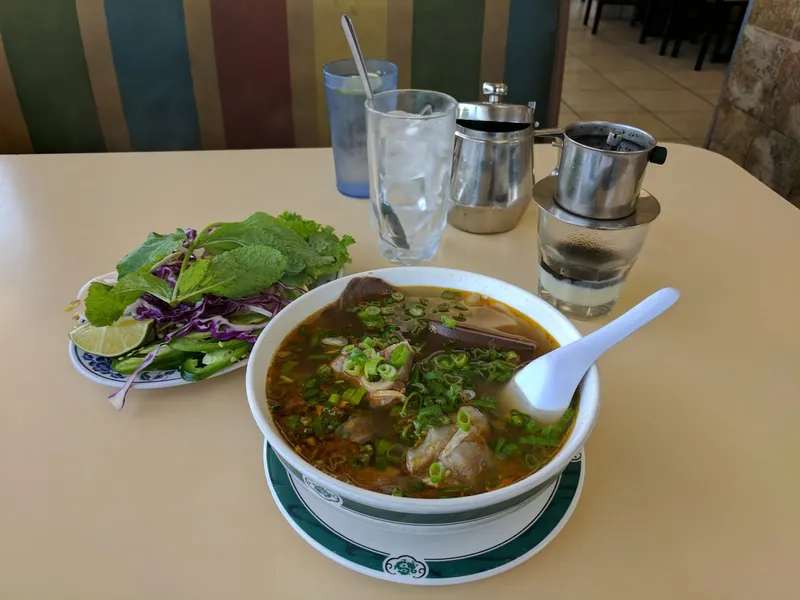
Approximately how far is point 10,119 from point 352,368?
1.78m

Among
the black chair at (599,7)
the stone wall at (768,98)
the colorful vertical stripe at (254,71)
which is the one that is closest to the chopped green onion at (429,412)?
the colorful vertical stripe at (254,71)

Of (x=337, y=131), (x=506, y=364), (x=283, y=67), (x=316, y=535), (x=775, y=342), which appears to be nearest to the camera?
(x=316, y=535)

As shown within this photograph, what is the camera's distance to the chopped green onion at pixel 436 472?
0.65 metres

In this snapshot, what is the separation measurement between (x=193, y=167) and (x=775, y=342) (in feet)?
4.23

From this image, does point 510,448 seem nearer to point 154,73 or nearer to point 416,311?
point 416,311

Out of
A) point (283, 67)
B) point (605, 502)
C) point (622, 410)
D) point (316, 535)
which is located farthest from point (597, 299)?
point (283, 67)

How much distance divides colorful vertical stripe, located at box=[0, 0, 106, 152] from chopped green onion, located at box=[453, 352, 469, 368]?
1.71 meters

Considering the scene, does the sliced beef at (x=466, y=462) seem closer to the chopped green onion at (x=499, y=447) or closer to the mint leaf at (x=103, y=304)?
the chopped green onion at (x=499, y=447)

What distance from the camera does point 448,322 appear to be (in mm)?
877

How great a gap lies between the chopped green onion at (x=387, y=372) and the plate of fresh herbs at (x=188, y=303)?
0.23m

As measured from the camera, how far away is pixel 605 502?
72 centimetres

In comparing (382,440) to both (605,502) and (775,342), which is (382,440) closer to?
(605,502)

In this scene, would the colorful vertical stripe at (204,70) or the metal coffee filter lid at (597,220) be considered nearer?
the metal coffee filter lid at (597,220)

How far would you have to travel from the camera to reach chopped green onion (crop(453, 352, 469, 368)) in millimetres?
810
